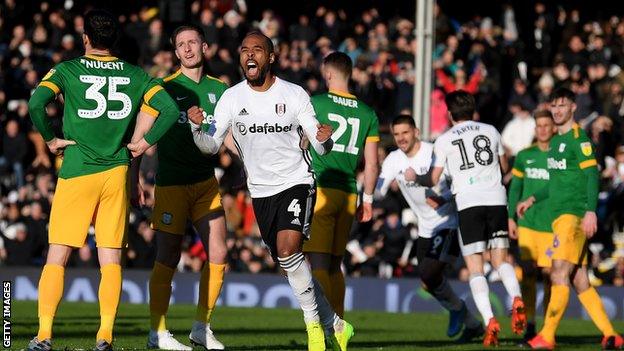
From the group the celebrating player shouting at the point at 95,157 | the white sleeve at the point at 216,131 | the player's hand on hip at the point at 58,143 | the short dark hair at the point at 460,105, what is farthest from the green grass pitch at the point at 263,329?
the short dark hair at the point at 460,105

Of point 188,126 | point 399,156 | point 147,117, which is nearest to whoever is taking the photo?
point 147,117

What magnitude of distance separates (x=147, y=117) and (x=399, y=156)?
205 inches

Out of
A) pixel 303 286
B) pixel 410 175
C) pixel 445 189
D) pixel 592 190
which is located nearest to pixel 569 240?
pixel 592 190

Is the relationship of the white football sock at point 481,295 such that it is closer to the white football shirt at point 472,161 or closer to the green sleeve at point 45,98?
the white football shirt at point 472,161

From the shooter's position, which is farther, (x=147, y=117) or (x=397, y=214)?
(x=397, y=214)

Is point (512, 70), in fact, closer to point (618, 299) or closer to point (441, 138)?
point (618, 299)

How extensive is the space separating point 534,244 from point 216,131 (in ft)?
19.7

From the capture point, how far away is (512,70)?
2900cm

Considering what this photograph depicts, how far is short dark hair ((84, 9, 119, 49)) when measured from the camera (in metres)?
10.9

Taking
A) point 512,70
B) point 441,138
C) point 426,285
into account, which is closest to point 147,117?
point 441,138

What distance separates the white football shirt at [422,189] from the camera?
15.8 m

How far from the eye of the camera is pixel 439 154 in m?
14.8

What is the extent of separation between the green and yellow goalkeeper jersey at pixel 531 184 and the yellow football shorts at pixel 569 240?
3.84 feet

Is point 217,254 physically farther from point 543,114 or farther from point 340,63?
point 543,114
